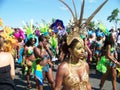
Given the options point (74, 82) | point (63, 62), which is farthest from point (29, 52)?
point (74, 82)

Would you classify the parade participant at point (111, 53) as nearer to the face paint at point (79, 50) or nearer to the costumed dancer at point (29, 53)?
the costumed dancer at point (29, 53)

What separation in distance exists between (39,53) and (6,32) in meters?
2.03

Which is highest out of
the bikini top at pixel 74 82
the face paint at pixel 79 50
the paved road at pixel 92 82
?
the face paint at pixel 79 50

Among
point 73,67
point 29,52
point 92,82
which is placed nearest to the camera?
point 73,67

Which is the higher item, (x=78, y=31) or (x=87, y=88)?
(x=78, y=31)

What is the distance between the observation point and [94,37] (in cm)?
1556

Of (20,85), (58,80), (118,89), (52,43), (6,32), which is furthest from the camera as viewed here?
(52,43)

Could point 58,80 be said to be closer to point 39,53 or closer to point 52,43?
point 39,53

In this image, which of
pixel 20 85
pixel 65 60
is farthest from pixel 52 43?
pixel 65 60

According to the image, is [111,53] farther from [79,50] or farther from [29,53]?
[79,50]

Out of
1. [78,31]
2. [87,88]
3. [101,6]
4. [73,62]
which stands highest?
[101,6]

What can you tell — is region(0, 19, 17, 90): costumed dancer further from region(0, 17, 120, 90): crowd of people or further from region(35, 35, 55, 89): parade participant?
region(35, 35, 55, 89): parade participant

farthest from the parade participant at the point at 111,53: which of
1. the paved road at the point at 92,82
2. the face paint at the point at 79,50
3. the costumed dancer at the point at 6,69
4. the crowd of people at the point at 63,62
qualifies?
the face paint at the point at 79,50

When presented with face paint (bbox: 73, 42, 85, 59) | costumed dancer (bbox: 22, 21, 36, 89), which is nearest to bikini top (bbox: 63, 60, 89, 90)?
face paint (bbox: 73, 42, 85, 59)
